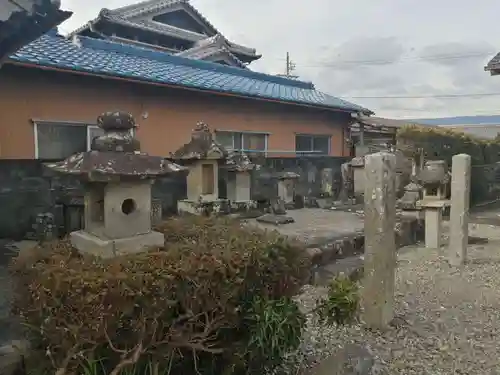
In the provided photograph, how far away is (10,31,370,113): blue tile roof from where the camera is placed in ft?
26.6

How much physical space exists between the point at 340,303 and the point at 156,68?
8.07 meters

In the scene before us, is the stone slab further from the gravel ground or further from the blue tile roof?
the blue tile roof

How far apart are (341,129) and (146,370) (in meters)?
13.1

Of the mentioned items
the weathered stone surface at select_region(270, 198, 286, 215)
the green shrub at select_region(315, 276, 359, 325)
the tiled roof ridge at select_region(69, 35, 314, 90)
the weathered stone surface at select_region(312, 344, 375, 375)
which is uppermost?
the tiled roof ridge at select_region(69, 35, 314, 90)

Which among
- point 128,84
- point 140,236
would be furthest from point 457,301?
point 128,84

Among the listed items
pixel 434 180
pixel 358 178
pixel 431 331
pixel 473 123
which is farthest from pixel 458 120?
pixel 431 331

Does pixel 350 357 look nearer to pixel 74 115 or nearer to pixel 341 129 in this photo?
pixel 74 115

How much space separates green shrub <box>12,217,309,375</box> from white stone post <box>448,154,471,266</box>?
4.77 metres

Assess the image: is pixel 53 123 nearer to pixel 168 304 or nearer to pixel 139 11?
pixel 168 304

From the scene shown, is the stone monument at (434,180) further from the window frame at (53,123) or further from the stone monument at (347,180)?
the window frame at (53,123)

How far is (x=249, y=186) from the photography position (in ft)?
32.6

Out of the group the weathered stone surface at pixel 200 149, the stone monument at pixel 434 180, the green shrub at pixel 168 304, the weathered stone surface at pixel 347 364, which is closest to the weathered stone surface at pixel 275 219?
the weathered stone surface at pixel 200 149

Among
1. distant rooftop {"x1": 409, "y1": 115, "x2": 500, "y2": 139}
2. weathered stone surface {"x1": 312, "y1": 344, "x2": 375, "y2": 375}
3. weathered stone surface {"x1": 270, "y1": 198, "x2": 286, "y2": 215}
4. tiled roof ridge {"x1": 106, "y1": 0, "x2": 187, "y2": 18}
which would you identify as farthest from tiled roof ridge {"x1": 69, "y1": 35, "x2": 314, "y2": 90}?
distant rooftop {"x1": 409, "y1": 115, "x2": 500, "y2": 139}

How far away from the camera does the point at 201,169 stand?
28.5ft
